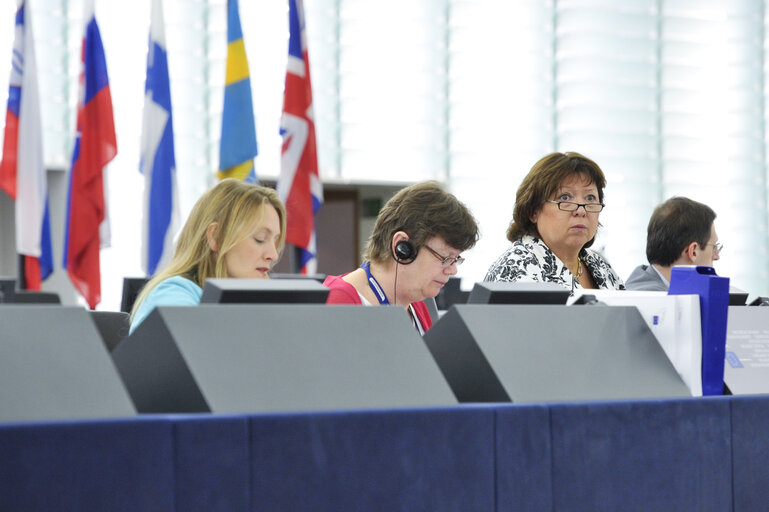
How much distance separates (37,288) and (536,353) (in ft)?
15.8

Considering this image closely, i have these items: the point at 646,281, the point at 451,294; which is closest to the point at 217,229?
the point at 646,281

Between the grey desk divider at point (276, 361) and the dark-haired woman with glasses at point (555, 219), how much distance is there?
1336 mm

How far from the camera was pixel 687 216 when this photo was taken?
358cm

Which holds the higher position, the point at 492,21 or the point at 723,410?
the point at 492,21

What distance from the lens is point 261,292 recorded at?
148cm

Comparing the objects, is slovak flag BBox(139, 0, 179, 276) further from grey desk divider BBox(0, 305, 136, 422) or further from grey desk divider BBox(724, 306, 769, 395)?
grey desk divider BBox(0, 305, 136, 422)

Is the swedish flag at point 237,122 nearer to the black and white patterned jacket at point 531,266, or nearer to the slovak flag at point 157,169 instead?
A: the slovak flag at point 157,169

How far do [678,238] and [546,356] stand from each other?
2.13 m

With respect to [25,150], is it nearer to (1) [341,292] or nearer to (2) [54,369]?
(1) [341,292]

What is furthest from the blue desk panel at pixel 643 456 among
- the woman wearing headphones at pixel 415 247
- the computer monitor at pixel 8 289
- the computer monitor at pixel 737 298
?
the computer monitor at pixel 8 289

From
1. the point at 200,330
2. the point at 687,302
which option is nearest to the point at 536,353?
the point at 687,302

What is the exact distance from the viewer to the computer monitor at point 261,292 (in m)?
1.47

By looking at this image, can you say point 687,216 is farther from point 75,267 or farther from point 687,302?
point 75,267

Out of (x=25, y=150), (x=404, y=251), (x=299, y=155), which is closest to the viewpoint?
(x=404, y=251)
